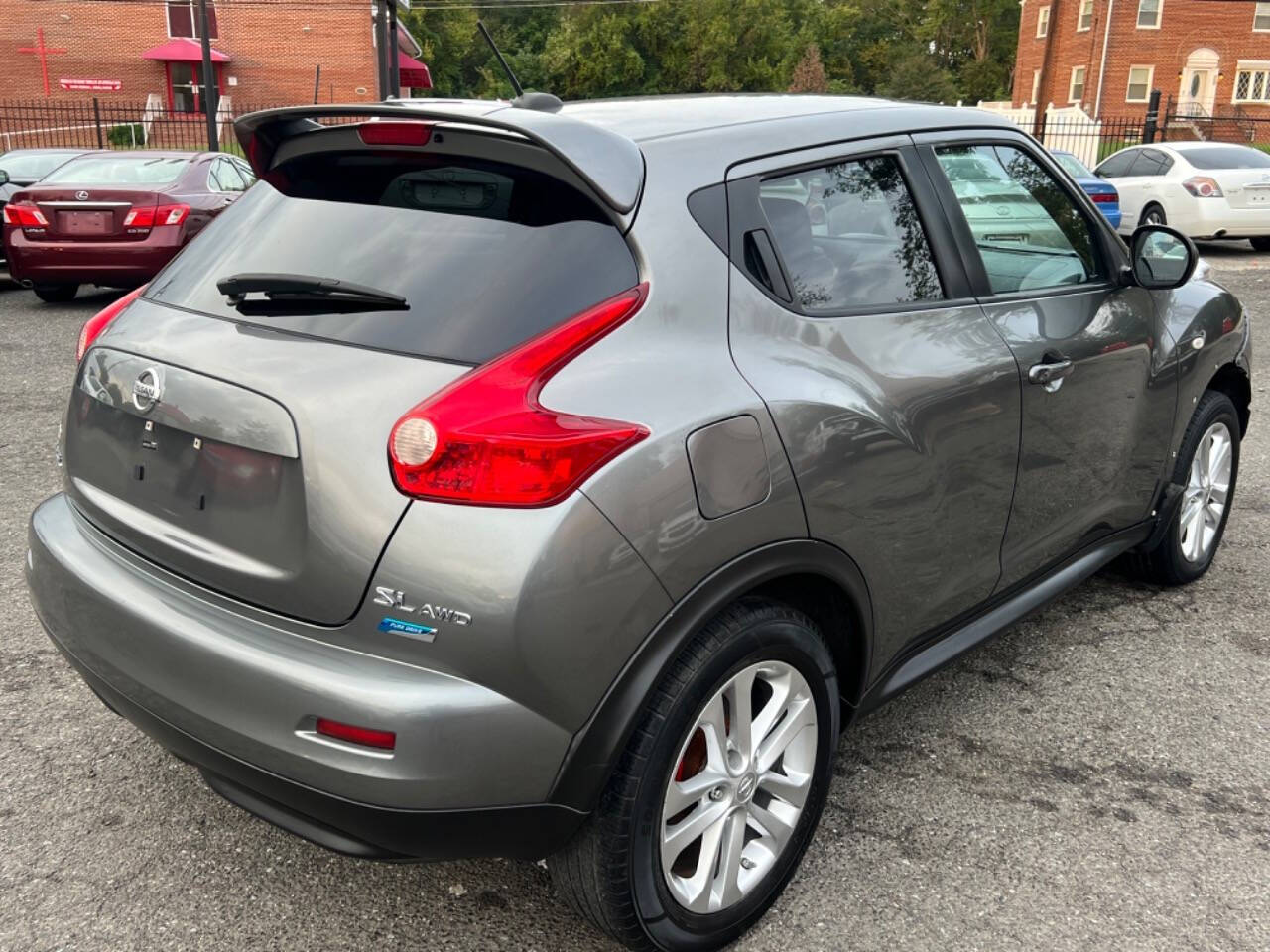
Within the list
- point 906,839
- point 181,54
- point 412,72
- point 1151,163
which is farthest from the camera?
point 181,54

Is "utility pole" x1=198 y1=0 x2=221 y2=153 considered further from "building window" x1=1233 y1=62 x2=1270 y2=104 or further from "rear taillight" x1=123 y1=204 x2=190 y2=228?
"building window" x1=1233 y1=62 x2=1270 y2=104

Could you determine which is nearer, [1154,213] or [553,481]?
[553,481]

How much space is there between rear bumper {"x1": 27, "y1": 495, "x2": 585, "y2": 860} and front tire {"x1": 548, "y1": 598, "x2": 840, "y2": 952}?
0.15 meters

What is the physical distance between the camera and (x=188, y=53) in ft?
142

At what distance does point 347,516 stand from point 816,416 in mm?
982

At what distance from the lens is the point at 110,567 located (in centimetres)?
249

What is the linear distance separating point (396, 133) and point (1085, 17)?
182 ft

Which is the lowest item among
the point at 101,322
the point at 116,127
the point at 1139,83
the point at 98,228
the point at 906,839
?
the point at 116,127

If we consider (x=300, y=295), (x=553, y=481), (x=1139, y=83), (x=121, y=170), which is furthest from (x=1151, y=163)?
(x=1139, y=83)

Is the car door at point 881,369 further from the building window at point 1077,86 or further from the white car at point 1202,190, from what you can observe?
the building window at point 1077,86

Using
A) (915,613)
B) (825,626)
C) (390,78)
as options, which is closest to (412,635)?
(825,626)

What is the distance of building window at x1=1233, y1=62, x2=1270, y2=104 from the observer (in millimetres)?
49906

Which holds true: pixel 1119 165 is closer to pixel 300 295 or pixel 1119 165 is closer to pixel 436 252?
pixel 436 252

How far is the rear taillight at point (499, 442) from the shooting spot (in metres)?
2.03
